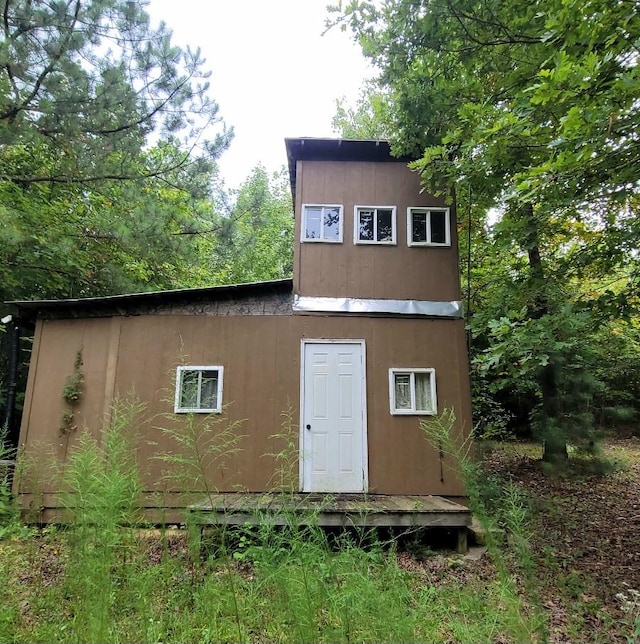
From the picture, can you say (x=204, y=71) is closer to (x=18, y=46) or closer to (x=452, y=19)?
(x=18, y=46)

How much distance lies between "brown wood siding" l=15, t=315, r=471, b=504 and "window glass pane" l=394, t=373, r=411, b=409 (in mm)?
150

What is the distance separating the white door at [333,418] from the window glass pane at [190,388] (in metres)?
1.43

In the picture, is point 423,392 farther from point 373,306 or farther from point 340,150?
point 340,150

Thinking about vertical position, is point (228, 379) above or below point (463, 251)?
below

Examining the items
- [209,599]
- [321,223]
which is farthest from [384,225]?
[209,599]

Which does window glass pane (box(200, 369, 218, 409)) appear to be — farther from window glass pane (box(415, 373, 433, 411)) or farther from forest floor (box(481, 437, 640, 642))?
forest floor (box(481, 437, 640, 642))

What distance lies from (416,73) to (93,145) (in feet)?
16.0

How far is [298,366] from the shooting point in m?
5.80

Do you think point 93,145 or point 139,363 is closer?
point 139,363

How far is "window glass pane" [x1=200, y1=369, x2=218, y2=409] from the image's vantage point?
565cm

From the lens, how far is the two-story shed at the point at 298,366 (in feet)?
18.1

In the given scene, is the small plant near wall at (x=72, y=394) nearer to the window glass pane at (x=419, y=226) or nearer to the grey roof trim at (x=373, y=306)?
the grey roof trim at (x=373, y=306)

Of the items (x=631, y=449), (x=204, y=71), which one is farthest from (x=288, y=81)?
(x=631, y=449)

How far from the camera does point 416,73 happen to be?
5984mm
